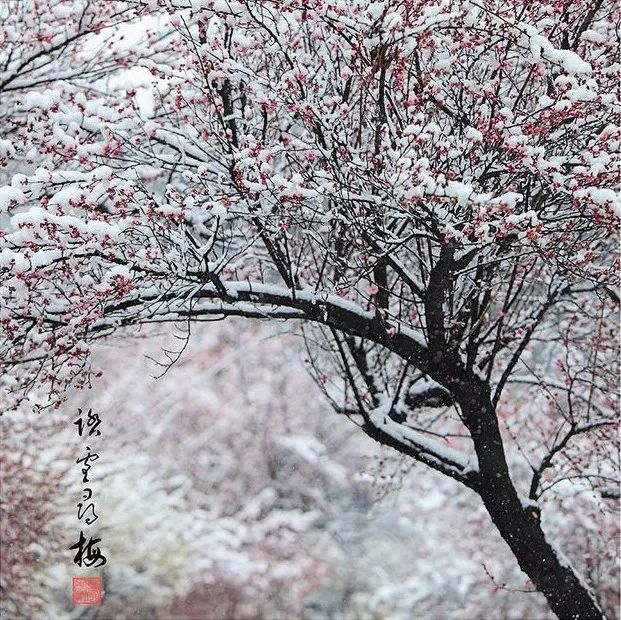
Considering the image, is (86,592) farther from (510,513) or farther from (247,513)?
(247,513)

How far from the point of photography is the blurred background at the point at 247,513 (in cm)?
1110

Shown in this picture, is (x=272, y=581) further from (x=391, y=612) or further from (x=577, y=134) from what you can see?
(x=577, y=134)

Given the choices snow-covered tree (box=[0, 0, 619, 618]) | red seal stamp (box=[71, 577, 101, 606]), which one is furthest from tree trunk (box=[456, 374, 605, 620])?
red seal stamp (box=[71, 577, 101, 606])

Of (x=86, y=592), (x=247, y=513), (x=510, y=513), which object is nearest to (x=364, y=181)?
(x=510, y=513)

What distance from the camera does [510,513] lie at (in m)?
5.22

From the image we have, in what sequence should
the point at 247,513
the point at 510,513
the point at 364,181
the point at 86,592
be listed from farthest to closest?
the point at 247,513 < the point at 86,592 < the point at 510,513 < the point at 364,181

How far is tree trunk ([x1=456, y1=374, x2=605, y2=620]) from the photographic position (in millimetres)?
5160

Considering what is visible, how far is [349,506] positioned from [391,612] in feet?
7.41

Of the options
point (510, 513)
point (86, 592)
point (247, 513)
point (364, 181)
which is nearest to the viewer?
point (364, 181)

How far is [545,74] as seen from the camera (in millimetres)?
4504

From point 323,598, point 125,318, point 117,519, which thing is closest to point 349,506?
point 323,598

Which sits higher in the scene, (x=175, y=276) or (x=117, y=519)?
(x=117, y=519)

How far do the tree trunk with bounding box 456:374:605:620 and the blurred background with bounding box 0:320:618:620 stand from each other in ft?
12.9

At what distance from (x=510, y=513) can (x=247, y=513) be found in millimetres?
10642
